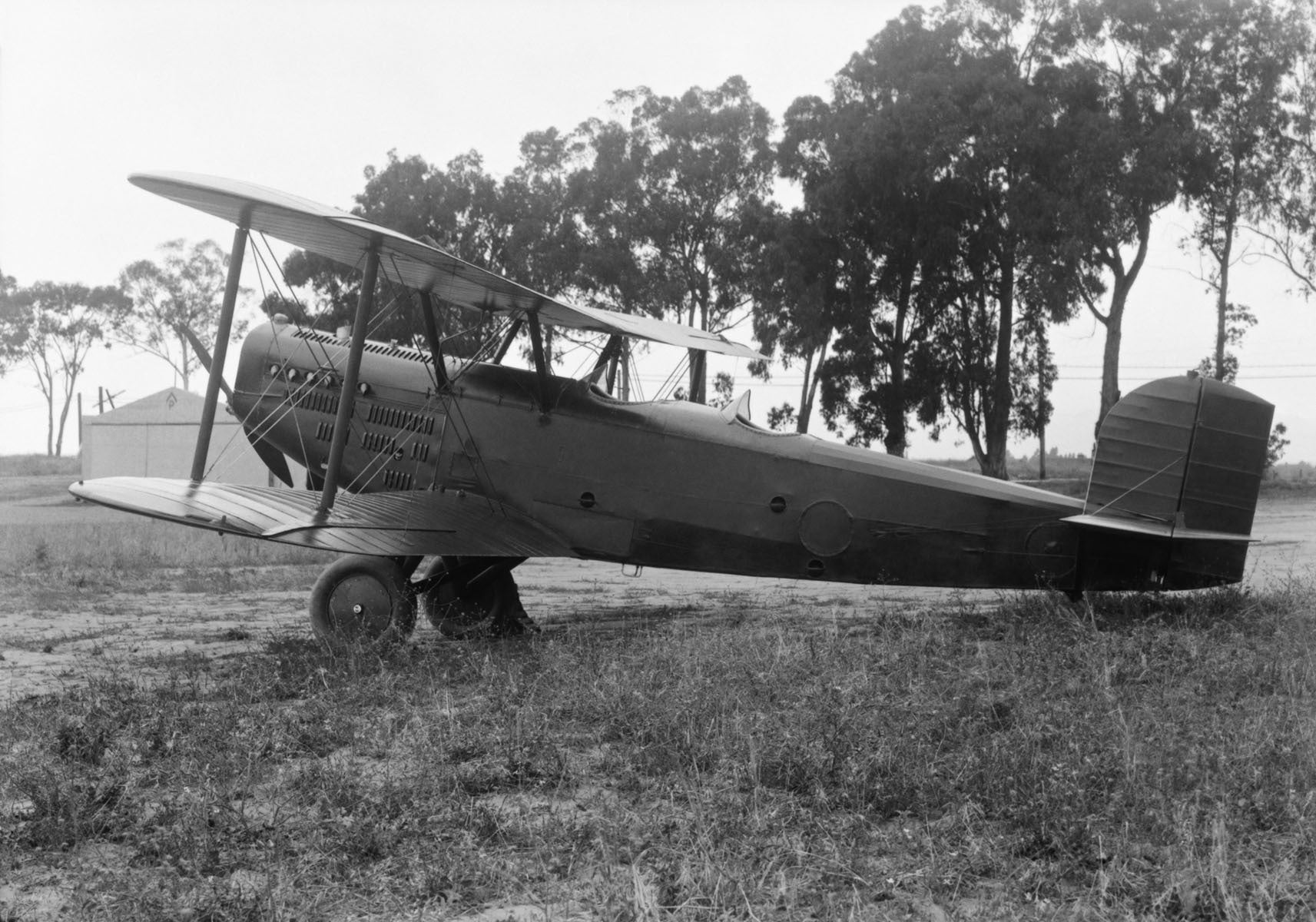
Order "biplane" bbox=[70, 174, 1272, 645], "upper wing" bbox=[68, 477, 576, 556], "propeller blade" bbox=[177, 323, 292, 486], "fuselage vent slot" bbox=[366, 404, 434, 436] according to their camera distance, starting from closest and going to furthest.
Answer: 1. "upper wing" bbox=[68, 477, 576, 556]
2. "biplane" bbox=[70, 174, 1272, 645]
3. "propeller blade" bbox=[177, 323, 292, 486]
4. "fuselage vent slot" bbox=[366, 404, 434, 436]

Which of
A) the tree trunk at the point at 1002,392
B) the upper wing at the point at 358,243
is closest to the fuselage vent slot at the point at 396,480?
the upper wing at the point at 358,243

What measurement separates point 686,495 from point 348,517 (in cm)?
261

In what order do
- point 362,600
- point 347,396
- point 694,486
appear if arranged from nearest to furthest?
point 347,396 < point 362,600 < point 694,486

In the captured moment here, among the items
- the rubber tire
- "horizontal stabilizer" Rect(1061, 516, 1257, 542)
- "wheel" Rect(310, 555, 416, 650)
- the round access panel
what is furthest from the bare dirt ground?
"horizontal stabilizer" Rect(1061, 516, 1257, 542)

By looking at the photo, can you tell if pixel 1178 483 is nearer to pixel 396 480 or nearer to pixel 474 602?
pixel 474 602

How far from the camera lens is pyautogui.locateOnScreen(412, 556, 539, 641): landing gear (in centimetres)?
877

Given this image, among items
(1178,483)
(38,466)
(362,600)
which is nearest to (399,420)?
(362,600)

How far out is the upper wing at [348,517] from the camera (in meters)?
7.27

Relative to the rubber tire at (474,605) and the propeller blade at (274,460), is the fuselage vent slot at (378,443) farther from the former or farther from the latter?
the rubber tire at (474,605)

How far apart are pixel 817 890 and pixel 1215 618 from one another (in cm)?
614

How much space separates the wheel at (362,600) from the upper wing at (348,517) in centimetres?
34

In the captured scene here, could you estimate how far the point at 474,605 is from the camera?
9.00 meters

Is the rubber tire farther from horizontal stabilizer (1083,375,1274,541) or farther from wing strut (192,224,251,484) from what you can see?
horizontal stabilizer (1083,375,1274,541)

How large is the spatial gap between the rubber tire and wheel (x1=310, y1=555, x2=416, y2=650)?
2.24ft
